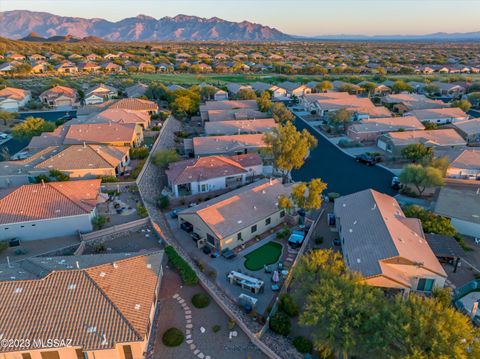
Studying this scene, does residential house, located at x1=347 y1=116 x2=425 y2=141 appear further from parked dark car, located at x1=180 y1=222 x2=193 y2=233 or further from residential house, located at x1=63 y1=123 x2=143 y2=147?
parked dark car, located at x1=180 y1=222 x2=193 y2=233

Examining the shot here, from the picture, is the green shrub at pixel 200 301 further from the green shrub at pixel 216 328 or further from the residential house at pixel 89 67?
the residential house at pixel 89 67

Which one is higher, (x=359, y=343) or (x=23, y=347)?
(x=359, y=343)

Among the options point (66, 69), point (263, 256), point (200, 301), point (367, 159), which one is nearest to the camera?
point (200, 301)

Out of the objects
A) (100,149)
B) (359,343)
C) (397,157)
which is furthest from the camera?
(397,157)

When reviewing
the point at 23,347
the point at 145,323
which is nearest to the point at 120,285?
the point at 145,323

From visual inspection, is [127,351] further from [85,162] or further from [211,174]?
[85,162]

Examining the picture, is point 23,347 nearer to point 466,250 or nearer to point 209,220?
point 209,220

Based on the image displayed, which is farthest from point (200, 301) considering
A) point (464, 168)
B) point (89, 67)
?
point (89, 67)
